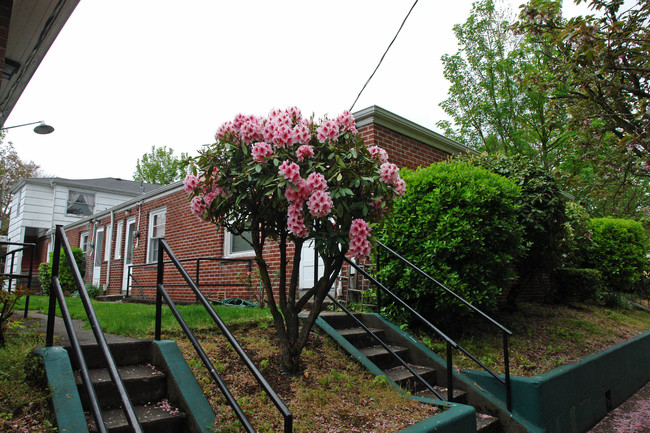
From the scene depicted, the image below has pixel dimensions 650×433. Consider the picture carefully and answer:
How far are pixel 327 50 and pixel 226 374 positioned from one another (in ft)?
18.0

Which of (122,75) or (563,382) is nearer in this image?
(563,382)

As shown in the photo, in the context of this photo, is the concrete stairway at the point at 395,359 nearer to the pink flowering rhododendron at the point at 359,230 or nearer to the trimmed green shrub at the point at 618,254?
the pink flowering rhododendron at the point at 359,230

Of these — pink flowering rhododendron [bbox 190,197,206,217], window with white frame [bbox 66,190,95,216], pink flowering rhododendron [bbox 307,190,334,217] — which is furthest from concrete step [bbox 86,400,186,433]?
window with white frame [bbox 66,190,95,216]

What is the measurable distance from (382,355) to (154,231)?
32.0 feet

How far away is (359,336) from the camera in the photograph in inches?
191

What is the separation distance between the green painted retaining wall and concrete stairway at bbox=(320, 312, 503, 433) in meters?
0.37

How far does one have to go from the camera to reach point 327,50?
7035mm

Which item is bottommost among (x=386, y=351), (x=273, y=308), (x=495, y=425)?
(x=495, y=425)

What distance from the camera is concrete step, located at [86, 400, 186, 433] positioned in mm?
2535

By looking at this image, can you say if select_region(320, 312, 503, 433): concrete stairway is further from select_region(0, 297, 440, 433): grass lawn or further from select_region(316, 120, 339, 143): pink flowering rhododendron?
select_region(316, 120, 339, 143): pink flowering rhododendron

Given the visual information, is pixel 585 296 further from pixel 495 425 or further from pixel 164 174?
pixel 164 174

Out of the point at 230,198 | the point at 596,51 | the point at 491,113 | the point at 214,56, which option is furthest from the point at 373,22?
the point at 491,113

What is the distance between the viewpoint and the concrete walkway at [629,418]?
5.04m

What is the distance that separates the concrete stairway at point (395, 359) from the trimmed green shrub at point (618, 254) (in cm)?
866
